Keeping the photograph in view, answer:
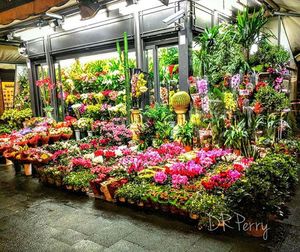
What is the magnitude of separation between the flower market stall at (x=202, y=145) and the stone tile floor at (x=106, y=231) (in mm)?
200

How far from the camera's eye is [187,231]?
3.82m

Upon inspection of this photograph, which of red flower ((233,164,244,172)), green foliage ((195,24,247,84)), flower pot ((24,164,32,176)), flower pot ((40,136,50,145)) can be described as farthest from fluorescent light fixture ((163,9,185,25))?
flower pot ((24,164,32,176))

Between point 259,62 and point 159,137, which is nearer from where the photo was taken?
point 259,62

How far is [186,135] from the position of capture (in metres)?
6.61

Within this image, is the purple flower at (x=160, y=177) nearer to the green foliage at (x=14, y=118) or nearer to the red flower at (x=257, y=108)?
the red flower at (x=257, y=108)

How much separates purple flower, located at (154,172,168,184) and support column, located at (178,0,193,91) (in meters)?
3.28

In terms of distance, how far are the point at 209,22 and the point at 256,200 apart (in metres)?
6.30

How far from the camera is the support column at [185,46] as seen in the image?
712 centimetres

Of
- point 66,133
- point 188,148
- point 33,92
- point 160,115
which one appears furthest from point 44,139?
point 33,92

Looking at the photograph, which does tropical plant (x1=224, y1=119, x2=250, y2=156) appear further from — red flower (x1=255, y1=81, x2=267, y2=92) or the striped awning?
the striped awning

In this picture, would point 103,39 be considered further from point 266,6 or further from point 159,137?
point 266,6

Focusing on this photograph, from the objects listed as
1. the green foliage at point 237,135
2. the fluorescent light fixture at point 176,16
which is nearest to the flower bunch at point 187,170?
the green foliage at point 237,135

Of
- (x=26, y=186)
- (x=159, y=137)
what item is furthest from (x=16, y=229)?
(x=159, y=137)

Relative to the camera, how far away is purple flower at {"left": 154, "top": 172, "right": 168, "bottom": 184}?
15.4 feet
